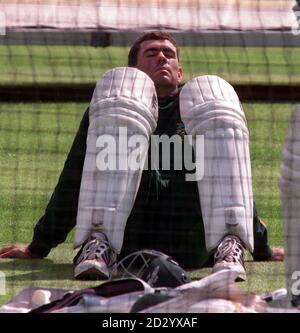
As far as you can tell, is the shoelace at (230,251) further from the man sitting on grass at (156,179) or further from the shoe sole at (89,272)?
the shoe sole at (89,272)

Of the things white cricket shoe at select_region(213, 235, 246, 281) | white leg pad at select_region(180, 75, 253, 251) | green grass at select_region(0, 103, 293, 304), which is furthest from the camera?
green grass at select_region(0, 103, 293, 304)

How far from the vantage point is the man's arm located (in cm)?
509

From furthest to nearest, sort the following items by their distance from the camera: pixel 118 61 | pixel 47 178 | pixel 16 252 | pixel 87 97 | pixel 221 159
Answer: pixel 118 61 < pixel 47 178 < pixel 16 252 < pixel 221 159 < pixel 87 97

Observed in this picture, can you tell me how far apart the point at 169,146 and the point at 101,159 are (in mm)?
368

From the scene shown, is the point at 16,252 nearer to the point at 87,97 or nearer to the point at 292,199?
the point at 87,97

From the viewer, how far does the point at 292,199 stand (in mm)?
3979

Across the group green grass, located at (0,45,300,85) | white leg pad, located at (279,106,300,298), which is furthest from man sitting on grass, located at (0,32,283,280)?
green grass, located at (0,45,300,85)

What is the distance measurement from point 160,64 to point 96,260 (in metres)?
0.91

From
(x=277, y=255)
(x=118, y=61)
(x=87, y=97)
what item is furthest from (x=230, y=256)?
(x=118, y=61)

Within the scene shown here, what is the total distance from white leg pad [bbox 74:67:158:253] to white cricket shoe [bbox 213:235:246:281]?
37 centimetres

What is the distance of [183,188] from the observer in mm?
5043

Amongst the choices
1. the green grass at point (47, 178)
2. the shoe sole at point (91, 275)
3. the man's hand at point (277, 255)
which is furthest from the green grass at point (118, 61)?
the shoe sole at point (91, 275)

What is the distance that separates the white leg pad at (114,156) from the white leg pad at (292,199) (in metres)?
0.91

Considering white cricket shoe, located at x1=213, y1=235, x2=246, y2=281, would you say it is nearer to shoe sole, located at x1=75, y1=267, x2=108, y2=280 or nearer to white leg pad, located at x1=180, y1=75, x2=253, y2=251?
white leg pad, located at x1=180, y1=75, x2=253, y2=251
